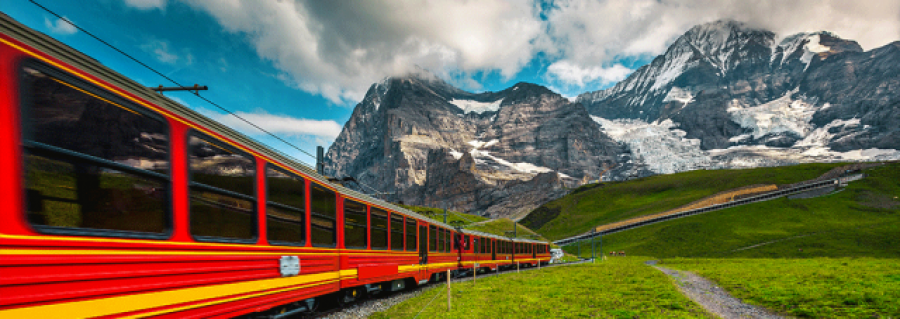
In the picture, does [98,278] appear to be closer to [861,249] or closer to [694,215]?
[861,249]

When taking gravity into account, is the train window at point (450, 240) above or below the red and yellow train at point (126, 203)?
below

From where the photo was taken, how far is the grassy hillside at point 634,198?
380ft

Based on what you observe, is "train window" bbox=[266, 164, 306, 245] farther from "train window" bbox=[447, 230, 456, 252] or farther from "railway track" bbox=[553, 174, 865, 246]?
"railway track" bbox=[553, 174, 865, 246]

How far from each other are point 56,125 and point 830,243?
84.4m

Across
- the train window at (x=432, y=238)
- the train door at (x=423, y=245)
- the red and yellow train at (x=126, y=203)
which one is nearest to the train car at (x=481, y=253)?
the train window at (x=432, y=238)

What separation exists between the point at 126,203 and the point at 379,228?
395 inches

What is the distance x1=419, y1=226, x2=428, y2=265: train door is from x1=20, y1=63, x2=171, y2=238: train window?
47.1 feet

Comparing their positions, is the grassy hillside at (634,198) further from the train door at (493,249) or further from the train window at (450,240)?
the train window at (450,240)

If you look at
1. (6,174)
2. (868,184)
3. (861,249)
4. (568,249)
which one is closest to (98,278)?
(6,174)

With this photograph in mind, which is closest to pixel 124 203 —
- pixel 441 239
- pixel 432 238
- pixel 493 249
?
pixel 432 238

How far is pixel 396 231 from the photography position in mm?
16594

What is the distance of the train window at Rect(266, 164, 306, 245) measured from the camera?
835 centimetres

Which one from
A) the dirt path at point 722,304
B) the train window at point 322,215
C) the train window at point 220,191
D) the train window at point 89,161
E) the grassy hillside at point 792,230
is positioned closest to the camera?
Answer: the train window at point 89,161

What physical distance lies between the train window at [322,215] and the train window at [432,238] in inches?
393
